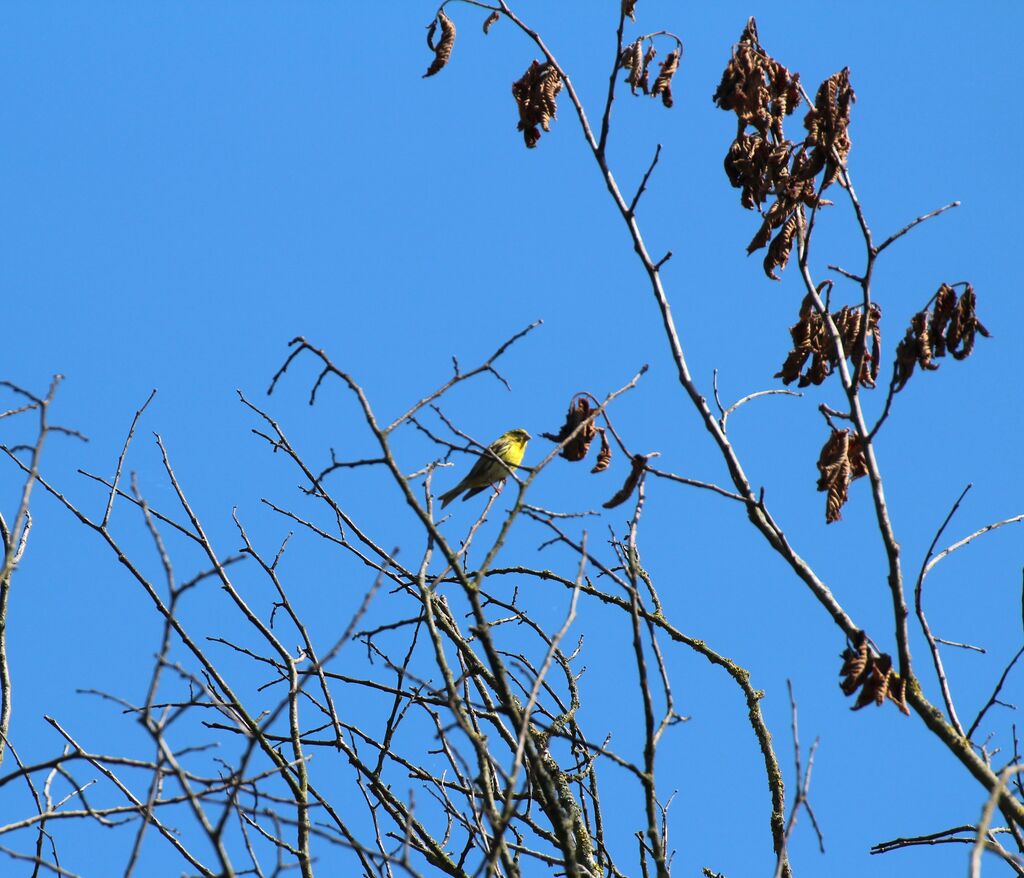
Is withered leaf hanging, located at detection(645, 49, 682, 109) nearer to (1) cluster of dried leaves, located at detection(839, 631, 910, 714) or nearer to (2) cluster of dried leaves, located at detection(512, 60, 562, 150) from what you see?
(2) cluster of dried leaves, located at detection(512, 60, 562, 150)

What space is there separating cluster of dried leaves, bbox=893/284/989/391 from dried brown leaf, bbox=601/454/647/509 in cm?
79

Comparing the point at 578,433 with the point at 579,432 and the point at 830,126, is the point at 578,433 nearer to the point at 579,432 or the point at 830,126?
the point at 579,432

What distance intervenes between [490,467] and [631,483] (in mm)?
5266

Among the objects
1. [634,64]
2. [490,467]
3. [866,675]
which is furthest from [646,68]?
[490,467]

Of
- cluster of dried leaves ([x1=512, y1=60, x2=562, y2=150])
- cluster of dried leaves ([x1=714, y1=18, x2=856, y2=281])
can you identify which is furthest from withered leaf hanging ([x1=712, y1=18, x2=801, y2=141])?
cluster of dried leaves ([x1=512, y1=60, x2=562, y2=150])

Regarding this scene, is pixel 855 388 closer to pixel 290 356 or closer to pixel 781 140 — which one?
pixel 781 140

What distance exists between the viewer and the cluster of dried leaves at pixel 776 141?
12.8ft

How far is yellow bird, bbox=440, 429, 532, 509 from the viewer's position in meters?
9.34

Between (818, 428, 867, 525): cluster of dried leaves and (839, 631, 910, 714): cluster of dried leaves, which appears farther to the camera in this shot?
(818, 428, 867, 525): cluster of dried leaves

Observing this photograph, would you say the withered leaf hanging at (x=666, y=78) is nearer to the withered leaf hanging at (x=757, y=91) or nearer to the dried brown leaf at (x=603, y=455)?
the withered leaf hanging at (x=757, y=91)

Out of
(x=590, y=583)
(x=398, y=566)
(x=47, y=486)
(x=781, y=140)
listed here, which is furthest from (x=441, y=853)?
(x=781, y=140)

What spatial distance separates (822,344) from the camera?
13.1 feet

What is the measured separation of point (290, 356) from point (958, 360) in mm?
1949

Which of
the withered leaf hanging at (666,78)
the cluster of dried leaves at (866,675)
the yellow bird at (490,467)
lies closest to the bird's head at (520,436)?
the yellow bird at (490,467)
